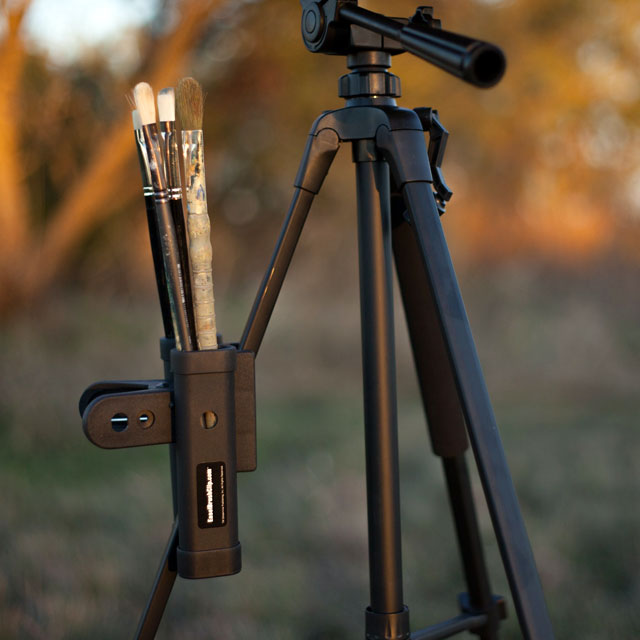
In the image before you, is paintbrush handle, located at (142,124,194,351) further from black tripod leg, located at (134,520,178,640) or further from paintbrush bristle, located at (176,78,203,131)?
black tripod leg, located at (134,520,178,640)

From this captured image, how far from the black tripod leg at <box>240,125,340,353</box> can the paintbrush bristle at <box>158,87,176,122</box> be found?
23cm

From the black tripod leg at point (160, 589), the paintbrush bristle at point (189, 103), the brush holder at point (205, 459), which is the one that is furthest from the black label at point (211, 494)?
the paintbrush bristle at point (189, 103)

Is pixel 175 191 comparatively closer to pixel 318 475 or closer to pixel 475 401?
pixel 475 401

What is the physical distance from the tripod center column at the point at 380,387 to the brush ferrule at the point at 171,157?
0.28m

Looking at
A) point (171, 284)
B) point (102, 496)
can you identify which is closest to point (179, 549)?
point (171, 284)

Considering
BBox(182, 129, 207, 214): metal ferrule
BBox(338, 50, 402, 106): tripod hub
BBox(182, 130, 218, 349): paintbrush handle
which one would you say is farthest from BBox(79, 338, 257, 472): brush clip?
BBox(338, 50, 402, 106): tripod hub

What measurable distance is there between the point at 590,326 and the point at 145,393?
179 inches

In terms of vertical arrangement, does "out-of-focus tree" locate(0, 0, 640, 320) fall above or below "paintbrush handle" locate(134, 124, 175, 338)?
above

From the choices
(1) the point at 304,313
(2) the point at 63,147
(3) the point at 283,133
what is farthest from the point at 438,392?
(3) the point at 283,133

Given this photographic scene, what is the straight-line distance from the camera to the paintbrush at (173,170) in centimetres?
107

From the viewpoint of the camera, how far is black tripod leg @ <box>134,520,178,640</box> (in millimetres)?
1232

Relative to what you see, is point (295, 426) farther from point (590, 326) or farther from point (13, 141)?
point (13, 141)

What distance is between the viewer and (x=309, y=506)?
3.04m

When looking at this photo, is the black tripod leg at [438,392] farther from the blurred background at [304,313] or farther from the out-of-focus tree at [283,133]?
the out-of-focus tree at [283,133]
